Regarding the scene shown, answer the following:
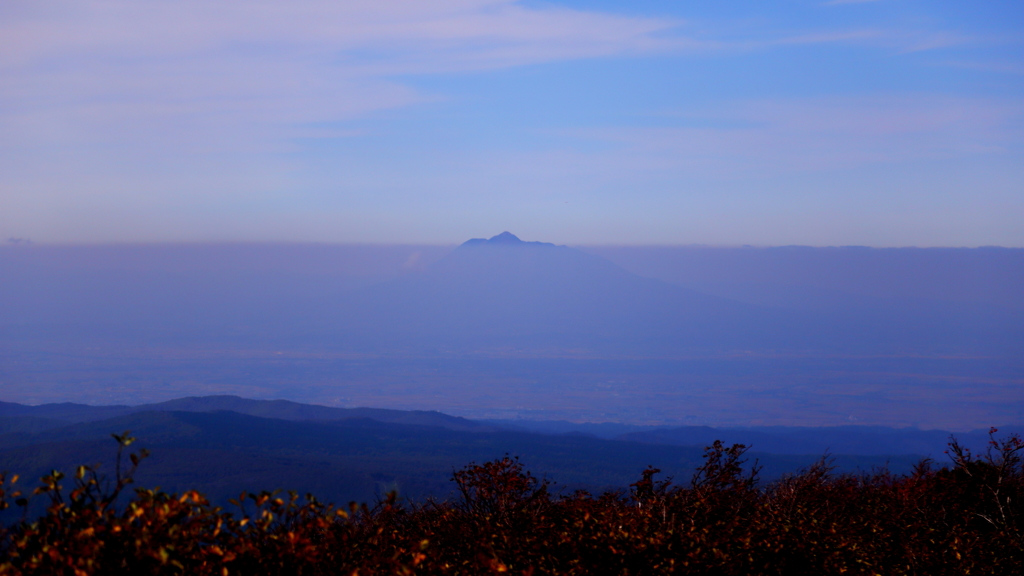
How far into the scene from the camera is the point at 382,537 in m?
7.59

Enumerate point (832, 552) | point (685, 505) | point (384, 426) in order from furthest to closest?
point (384, 426) → point (685, 505) → point (832, 552)

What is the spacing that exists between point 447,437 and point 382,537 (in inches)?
6247

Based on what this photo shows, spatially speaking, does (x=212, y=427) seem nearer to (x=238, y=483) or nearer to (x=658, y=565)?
(x=238, y=483)

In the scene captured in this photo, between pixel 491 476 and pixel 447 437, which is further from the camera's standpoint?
pixel 447 437

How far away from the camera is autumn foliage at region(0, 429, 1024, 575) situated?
5.24 meters

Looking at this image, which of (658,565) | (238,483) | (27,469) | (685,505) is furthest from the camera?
(27,469)

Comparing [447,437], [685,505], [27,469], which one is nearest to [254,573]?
[685,505]

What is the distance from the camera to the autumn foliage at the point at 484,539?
17.2 ft

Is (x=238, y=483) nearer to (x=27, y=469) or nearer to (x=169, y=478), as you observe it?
(x=169, y=478)

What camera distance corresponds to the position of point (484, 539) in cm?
752

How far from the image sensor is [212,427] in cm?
15412

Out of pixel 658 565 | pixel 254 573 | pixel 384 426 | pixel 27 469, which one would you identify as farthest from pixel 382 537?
pixel 384 426

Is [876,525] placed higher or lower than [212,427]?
higher

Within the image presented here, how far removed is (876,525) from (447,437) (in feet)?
516
